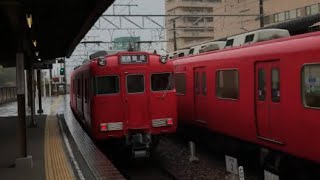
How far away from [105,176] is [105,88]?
3876mm

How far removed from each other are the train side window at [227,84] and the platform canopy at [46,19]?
3.22 m

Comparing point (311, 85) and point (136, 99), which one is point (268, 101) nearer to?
point (311, 85)

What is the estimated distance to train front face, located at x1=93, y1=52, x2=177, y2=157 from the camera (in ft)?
38.3

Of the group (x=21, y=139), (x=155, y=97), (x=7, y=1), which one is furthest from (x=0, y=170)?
(x=155, y=97)

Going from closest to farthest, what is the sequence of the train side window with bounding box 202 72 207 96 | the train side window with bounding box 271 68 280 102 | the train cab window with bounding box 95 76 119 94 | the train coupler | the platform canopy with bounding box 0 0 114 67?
1. the train side window with bounding box 271 68 280 102
2. the platform canopy with bounding box 0 0 114 67
3. the train coupler
4. the train cab window with bounding box 95 76 119 94
5. the train side window with bounding box 202 72 207 96

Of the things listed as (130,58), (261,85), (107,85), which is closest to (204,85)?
(130,58)

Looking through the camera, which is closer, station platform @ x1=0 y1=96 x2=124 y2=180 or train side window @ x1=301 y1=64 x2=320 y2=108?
train side window @ x1=301 y1=64 x2=320 y2=108

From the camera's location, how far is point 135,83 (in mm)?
12000

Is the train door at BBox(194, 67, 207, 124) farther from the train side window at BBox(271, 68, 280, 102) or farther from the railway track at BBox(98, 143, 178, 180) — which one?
the train side window at BBox(271, 68, 280, 102)

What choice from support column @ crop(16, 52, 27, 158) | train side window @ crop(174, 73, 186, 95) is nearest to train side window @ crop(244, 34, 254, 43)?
train side window @ crop(174, 73, 186, 95)

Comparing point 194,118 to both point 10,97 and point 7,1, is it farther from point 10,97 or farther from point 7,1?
point 10,97

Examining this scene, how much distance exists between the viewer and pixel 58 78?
5622 centimetres

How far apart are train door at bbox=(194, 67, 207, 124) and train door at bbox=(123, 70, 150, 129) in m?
1.91

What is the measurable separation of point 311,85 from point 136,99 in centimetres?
499
